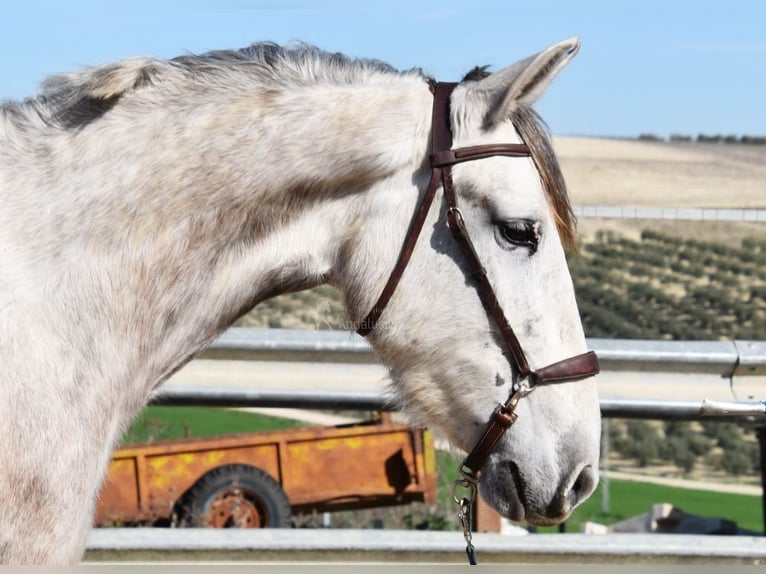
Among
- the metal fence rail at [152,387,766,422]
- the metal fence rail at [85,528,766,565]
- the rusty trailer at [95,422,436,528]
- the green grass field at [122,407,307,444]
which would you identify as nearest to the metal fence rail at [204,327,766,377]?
the metal fence rail at [152,387,766,422]

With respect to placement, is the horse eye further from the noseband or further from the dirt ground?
the dirt ground

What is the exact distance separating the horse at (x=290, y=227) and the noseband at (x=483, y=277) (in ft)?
0.05

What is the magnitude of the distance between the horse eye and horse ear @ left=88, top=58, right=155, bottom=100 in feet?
3.53

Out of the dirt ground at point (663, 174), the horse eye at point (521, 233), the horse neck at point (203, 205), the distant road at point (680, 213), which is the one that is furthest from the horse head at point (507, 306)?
the distant road at point (680, 213)

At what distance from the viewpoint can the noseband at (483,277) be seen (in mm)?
3121

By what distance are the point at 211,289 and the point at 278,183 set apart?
0.35m

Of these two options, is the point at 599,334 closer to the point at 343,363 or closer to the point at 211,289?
the point at 343,363

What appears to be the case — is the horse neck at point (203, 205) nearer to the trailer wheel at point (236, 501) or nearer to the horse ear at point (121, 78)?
the horse ear at point (121, 78)

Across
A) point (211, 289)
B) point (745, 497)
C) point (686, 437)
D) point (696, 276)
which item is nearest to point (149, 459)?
point (211, 289)

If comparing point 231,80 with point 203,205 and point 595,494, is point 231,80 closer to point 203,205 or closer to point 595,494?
point 203,205

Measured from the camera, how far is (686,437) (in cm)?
2198

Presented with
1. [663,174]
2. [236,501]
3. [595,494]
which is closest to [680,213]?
[663,174]

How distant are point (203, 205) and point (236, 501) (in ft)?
12.0

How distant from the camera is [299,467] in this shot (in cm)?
752
